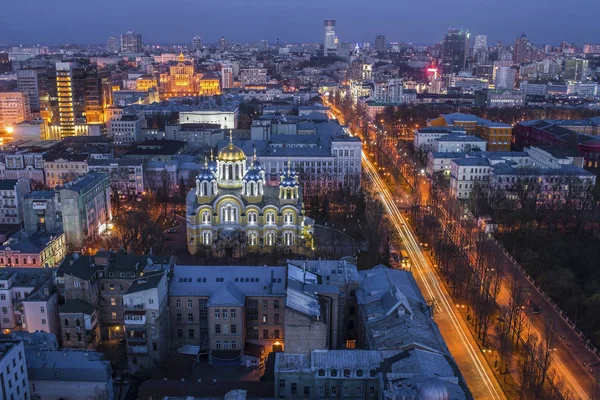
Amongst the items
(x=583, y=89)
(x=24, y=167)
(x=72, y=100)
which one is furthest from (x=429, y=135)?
(x=583, y=89)

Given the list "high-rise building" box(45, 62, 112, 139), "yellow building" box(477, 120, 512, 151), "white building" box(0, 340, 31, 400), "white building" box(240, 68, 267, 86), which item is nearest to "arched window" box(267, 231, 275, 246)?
"white building" box(0, 340, 31, 400)

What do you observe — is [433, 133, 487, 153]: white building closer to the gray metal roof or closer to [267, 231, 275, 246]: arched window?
[267, 231, 275, 246]: arched window

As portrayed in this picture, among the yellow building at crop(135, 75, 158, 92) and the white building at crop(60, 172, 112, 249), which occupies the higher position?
the yellow building at crop(135, 75, 158, 92)

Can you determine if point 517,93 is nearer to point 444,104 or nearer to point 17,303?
point 444,104

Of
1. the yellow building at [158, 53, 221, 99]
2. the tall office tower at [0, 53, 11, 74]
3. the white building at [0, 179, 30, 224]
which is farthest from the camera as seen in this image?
the tall office tower at [0, 53, 11, 74]

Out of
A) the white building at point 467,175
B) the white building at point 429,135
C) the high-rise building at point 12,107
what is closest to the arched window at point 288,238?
the white building at point 467,175

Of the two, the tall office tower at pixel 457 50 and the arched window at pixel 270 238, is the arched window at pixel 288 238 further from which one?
the tall office tower at pixel 457 50

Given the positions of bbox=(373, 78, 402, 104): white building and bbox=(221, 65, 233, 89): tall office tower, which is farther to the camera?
bbox=(221, 65, 233, 89): tall office tower

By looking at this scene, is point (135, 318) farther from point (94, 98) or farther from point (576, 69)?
point (576, 69)
